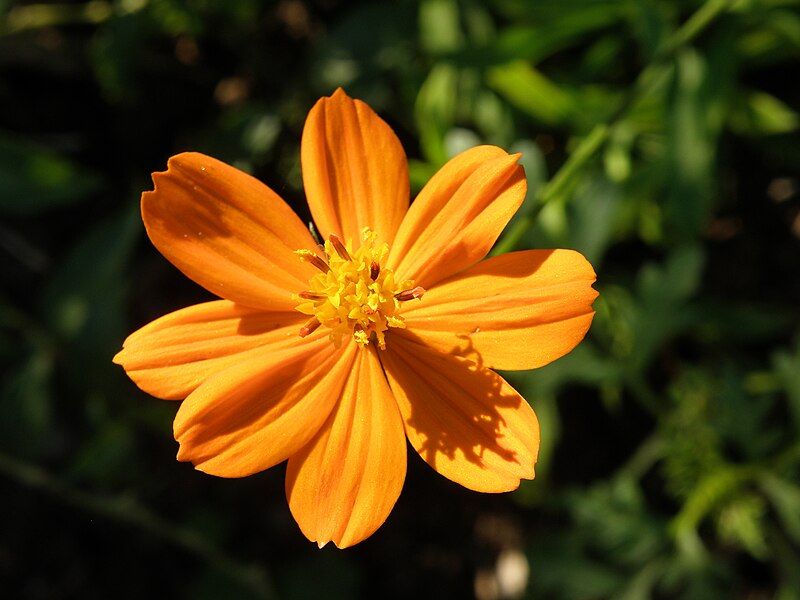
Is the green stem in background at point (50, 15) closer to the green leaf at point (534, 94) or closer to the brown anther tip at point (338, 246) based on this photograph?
the green leaf at point (534, 94)

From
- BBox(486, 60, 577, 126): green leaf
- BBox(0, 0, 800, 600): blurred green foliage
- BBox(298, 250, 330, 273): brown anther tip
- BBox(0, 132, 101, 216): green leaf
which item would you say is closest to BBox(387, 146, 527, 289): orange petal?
BBox(298, 250, 330, 273): brown anther tip

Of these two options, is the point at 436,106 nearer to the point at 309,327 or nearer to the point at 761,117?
the point at 761,117

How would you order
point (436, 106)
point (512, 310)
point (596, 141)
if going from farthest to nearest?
point (436, 106) → point (596, 141) → point (512, 310)

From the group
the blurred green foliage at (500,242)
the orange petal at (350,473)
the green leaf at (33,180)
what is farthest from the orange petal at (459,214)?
the green leaf at (33,180)

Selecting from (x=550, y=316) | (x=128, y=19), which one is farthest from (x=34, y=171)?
(x=550, y=316)

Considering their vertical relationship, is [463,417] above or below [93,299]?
above

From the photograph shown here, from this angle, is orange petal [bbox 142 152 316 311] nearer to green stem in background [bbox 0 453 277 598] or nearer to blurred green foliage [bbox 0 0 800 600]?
blurred green foliage [bbox 0 0 800 600]

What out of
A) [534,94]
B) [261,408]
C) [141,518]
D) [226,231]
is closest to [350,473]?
[261,408]
